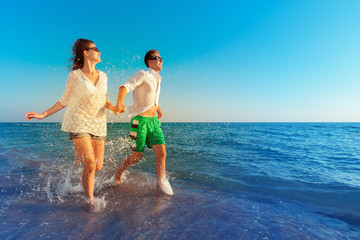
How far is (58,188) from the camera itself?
3.86m

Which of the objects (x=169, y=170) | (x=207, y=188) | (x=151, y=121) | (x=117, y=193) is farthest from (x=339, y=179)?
(x=117, y=193)

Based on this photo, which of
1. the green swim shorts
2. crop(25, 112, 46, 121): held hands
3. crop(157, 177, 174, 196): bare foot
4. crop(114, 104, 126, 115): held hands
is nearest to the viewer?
crop(25, 112, 46, 121): held hands

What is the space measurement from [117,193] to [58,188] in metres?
1.23

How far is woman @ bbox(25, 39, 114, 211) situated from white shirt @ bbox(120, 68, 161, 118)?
430 millimetres

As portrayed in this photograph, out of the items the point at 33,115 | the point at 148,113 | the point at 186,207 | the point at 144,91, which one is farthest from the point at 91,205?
the point at 144,91

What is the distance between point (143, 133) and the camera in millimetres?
3352

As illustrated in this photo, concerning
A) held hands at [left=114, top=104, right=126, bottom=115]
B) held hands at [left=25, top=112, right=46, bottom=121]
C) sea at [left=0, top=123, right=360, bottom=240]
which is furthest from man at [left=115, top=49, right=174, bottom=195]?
held hands at [left=25, top=112, right=46, bottom=121]

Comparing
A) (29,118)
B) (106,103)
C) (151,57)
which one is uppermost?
(151,57)

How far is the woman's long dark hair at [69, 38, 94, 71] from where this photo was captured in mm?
2947

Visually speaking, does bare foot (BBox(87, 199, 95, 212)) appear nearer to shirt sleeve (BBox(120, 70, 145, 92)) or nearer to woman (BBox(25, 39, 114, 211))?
woman (BBox(25, 39, 114, 211))

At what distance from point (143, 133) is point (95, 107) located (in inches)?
32.7

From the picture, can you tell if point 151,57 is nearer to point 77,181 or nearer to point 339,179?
point 77,181

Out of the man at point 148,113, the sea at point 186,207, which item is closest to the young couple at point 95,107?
the man at point 148,113

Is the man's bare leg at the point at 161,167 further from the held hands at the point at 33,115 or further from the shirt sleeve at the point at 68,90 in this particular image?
the held hands at the point at 33,115
